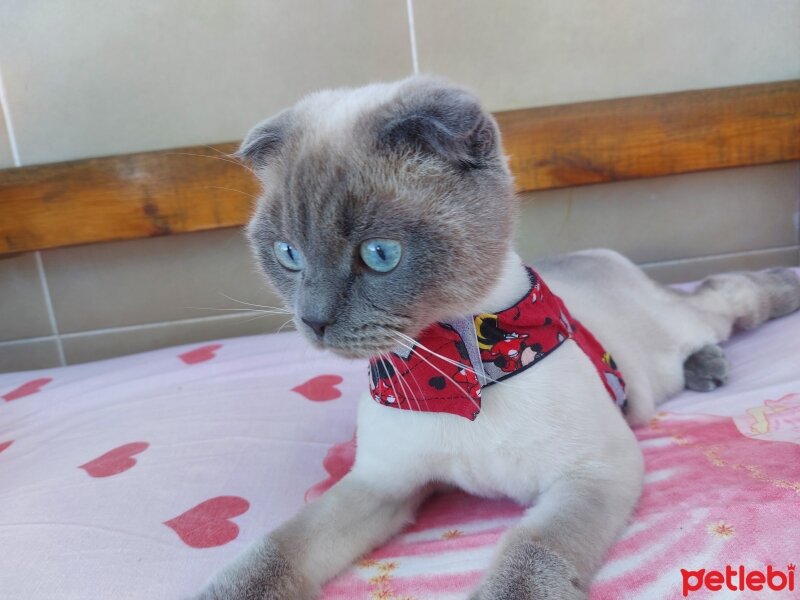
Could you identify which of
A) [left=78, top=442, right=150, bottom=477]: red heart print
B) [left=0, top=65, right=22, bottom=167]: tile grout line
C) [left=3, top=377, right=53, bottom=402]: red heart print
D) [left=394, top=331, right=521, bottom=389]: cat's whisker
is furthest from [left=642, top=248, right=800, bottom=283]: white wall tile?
[left=0, top=65, right=22, bottom=167]: tile grout line

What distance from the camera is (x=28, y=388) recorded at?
166cm

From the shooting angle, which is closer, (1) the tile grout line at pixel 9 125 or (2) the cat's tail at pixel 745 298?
(2) the cat's tail at pixel 745 298

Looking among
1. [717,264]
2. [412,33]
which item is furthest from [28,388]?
[717,264]

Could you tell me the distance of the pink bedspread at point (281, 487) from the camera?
0.76 meters

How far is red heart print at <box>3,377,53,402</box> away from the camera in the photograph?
1.61m

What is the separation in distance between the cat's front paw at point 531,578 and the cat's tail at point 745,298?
0.97 metres

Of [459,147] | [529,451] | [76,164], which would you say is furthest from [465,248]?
[76,164]

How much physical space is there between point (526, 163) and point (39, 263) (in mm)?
1516

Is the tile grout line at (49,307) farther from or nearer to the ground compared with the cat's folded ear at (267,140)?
nearer to the ground

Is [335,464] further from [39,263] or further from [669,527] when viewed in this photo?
[39,263]

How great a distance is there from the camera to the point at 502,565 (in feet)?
2.29

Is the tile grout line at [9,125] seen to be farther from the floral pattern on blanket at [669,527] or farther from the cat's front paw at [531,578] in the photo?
the cat's front paw at [531,578]

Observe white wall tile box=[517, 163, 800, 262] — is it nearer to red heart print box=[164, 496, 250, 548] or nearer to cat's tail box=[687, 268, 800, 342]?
cat's tail box=[687, 268, 800, 342]

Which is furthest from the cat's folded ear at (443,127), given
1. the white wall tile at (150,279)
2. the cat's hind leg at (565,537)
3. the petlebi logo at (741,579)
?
the white wall tile at (150,279)
